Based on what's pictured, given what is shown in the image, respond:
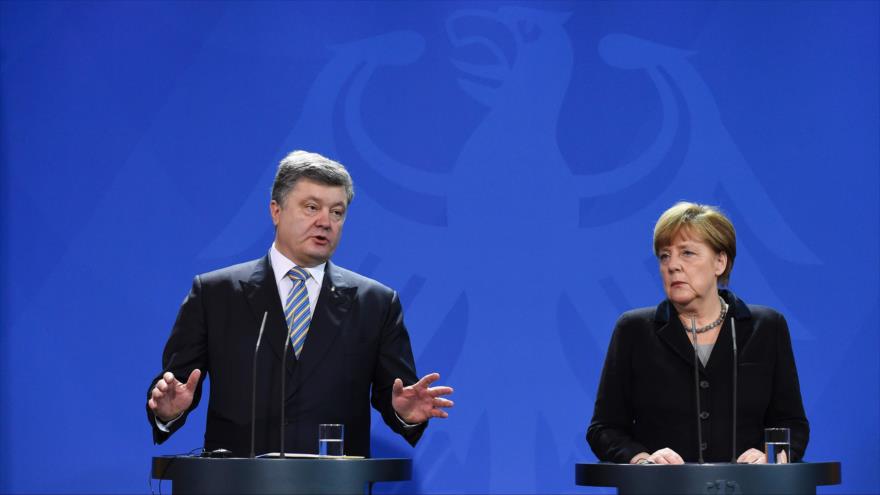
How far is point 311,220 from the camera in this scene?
3287 mm

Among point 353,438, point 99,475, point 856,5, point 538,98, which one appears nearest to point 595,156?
point 538,98

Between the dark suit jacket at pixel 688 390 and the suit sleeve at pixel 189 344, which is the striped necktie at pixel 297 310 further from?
the dark suit jacket at pixel 688 390

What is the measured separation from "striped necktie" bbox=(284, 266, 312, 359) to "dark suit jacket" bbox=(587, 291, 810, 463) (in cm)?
93

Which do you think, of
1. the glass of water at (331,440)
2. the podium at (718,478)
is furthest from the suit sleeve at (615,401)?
the glass of water at (331,440)

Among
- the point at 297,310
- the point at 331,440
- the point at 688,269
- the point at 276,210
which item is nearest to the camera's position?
the point at 331,440

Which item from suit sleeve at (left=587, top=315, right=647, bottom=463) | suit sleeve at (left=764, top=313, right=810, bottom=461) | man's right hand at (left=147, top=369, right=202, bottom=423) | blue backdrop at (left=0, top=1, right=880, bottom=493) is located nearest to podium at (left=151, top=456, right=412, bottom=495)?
man's right hand at (left=147, top=369, right=202, bottom=423)

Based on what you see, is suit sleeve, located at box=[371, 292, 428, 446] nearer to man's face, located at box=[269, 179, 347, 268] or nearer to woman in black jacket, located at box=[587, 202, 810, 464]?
man's face, located at box=[269, 179, 347, 268]

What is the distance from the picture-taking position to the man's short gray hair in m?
3.33

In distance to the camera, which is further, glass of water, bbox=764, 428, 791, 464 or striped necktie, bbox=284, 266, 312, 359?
striped necktie, bbox=284, 266, 312, 359

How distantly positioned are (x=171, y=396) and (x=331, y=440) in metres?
0.51

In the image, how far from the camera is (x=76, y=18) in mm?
4492

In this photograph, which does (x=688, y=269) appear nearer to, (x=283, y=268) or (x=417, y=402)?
(x=417, y=402)

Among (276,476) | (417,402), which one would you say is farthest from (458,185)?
(276,476)

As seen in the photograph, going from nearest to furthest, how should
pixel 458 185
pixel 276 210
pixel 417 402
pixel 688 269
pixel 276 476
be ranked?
pixel 276 476 < pixel 417 402 < pixel 688 269 < pixel 276 210 < pixel 458 185
